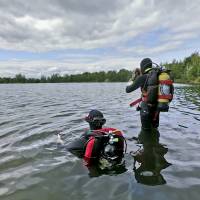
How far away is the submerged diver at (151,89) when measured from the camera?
979cm

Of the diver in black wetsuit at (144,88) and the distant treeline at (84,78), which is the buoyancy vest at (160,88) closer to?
the diver in black wetsuit at (144,88)

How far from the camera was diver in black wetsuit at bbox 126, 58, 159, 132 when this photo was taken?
10352 mm

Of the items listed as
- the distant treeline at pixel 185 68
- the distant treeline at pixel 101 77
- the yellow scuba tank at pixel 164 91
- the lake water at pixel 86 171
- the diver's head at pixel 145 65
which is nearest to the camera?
the lake water at pixel 86 171

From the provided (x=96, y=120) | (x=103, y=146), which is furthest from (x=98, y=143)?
(x=96, y=120)

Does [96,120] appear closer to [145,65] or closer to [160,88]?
[160,88]

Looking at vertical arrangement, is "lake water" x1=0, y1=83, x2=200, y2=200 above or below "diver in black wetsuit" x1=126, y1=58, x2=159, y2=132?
below

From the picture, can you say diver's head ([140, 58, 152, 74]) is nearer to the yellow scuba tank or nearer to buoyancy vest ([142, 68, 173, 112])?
buoyancy vest ([142, 68, 173, 112])

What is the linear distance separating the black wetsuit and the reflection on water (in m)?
0.44

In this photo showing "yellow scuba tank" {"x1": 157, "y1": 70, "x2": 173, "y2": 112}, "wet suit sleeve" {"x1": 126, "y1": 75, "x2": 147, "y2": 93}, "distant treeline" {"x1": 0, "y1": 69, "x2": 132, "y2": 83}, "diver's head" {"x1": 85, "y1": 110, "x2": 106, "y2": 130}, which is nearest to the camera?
"diver's head" {"x1": 85, "y1": 110, "x2": 106, "y2": 130}

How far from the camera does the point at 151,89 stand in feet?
32.7

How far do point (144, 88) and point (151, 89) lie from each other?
0.47m

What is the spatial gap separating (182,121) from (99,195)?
9458 mm

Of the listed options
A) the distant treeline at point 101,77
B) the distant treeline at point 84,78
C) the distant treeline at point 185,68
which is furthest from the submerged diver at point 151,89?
the distant treeline at point 84,78

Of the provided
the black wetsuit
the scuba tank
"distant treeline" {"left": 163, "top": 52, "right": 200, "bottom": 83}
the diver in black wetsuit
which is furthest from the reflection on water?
"distant treeline" {"left": 163, "top": 52, "right": 200, "bottom": 83}
